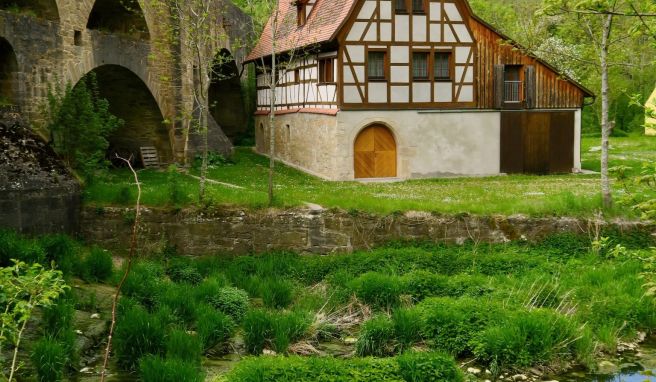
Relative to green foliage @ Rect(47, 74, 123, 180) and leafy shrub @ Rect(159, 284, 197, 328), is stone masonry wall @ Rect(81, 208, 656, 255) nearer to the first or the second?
green foliage @ Rect(47, 74, 123, 180)

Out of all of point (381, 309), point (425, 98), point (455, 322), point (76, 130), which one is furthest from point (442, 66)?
point (455, 322)

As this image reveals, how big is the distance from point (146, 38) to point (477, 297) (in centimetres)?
1405

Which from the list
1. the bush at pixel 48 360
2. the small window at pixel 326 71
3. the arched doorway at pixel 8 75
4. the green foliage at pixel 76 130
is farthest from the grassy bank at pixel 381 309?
the small window at pixel 326 71

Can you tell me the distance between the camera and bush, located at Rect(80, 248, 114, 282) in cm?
1484

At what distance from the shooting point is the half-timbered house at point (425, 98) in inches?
966

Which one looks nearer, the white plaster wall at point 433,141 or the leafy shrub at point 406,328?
the leafy shrub at point 406,328

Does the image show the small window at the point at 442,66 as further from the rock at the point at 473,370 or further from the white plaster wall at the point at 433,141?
the rock at the point at 473,370

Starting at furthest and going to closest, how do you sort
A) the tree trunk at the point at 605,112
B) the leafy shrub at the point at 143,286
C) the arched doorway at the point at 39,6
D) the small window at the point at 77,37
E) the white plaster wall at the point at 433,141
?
the white plaster wall at the point at 433,141, the small window at the point at 77,37, the arched doorway at the point at 39,6, the tree trunk at the point at 605,112, the leafy shrub at the point at 143,286

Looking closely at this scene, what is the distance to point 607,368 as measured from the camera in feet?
38.8

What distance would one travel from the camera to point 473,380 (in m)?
11.2

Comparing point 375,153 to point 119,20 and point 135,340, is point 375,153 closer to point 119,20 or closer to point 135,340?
point 119,20

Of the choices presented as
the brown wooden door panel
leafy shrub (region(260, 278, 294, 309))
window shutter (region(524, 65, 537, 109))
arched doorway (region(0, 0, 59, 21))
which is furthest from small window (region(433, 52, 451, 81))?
leafy shrub (region(260, 278, 294, 309))

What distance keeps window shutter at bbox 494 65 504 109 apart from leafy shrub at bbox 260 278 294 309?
13373 millimetres

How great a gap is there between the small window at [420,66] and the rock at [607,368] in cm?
1462
